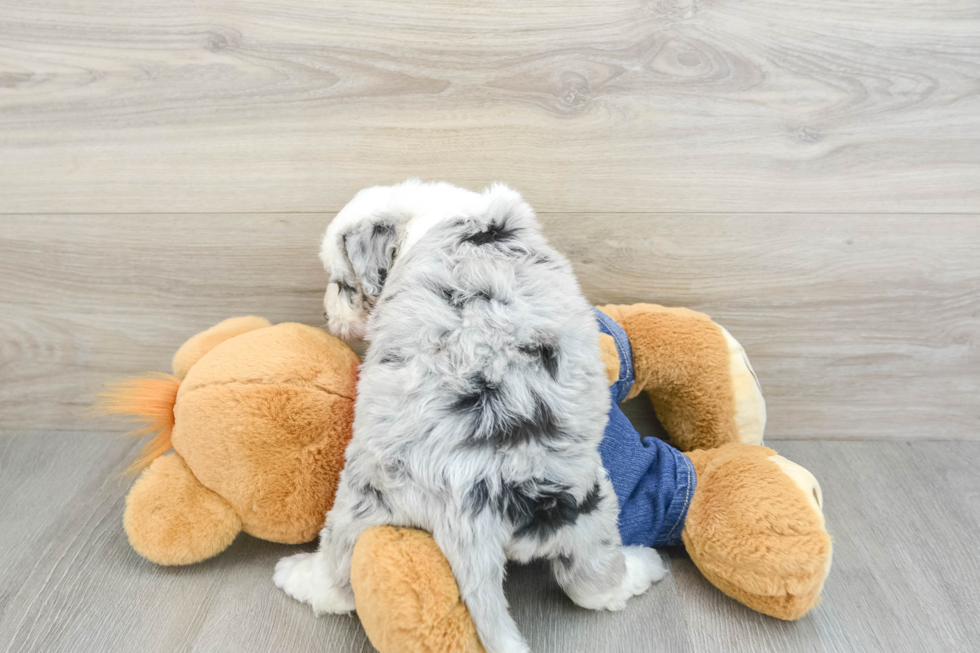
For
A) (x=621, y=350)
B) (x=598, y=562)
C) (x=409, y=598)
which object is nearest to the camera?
(x=409, y=598)

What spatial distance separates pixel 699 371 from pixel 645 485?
0.25m

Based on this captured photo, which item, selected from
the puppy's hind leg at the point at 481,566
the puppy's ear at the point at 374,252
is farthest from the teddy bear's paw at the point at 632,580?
the puppy's ear at the point at 374,252

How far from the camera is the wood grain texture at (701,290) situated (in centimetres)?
128

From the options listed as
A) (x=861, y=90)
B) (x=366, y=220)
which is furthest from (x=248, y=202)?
(x=861, y=90)

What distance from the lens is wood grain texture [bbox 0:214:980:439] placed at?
1.28 metres

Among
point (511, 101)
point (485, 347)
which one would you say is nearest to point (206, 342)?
point (485, 347)

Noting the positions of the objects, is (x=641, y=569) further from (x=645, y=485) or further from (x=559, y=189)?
(x=559, y=189)

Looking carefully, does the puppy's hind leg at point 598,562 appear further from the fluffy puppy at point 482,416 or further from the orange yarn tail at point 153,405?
the orange yarn tail at point 153,405

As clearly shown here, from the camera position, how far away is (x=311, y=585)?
40.0 inches

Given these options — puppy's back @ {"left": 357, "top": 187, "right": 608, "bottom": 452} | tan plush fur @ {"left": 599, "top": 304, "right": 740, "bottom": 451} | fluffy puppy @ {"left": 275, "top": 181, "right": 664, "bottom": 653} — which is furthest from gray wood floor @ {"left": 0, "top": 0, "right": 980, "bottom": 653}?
puppy's back @ {"left": 357, "top": 187, "right": 608, "bottom": 452}

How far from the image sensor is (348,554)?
0.89m

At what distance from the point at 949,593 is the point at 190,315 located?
150 centimetres

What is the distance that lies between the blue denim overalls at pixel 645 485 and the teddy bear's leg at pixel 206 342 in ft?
2.30

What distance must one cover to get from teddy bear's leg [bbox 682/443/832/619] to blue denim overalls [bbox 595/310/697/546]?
0.08ft
